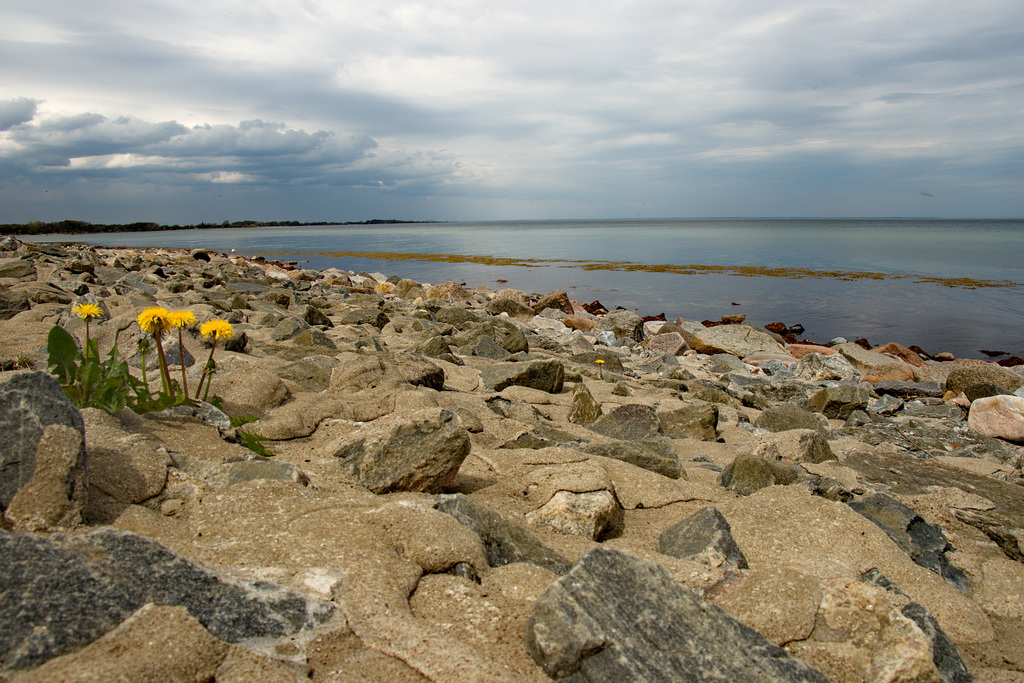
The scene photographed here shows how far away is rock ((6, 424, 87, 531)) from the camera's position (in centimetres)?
176

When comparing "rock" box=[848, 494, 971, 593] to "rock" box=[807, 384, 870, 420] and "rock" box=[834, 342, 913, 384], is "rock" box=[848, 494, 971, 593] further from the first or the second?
"rock" box=[834, 342, 913, 384]

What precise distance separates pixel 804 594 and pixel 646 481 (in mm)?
1276

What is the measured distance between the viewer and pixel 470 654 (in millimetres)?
1582

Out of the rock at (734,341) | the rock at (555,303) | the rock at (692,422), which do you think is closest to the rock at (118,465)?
the rock at (692,422)

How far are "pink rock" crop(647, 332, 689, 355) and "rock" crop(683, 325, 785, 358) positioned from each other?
0.53m

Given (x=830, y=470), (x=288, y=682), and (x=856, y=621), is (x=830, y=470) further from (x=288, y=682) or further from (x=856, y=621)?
(x=288, y=682)

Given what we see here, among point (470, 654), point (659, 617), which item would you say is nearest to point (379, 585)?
point (470, 654)

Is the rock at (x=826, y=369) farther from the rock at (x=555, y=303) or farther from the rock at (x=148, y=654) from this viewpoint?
the rock at (x=148, y=654)

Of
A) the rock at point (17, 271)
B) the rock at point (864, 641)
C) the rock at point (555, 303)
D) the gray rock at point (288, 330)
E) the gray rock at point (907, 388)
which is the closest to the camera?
the rock at point (864, 641)

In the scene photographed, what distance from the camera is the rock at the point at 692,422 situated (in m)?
4.80

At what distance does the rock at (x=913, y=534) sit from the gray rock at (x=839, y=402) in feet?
11.7

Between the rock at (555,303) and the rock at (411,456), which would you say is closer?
the rock at (411,456)

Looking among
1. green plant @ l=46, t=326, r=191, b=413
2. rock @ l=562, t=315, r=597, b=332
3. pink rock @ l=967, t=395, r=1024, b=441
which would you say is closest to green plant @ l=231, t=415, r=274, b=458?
green plant @ l=46, t=326, r=191, b=413

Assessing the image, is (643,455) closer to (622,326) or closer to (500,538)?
(500,538)
